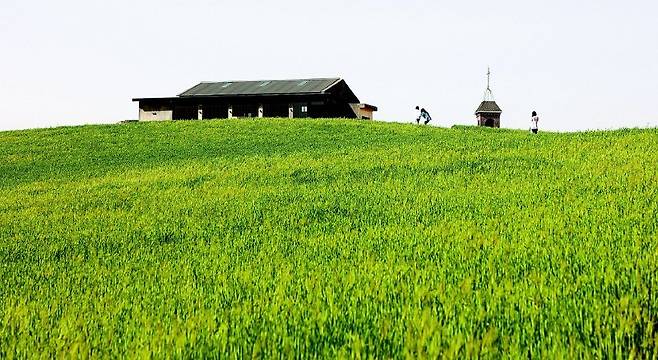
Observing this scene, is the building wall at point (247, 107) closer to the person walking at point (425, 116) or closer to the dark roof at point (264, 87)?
the dark roof at point (264, 87)

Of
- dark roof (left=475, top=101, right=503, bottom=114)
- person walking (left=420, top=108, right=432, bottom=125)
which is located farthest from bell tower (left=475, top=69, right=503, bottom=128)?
person walking (left=420, top=108, right=432, bottom=125)

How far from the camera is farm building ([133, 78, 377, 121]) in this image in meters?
53.5

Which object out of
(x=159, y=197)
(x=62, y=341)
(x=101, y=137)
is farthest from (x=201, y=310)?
(x=101, y=137)

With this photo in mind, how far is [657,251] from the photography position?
538 centimetres

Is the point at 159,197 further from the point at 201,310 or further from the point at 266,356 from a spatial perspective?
the point at 266,356

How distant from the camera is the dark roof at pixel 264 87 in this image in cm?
5344

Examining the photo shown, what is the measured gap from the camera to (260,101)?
181ft

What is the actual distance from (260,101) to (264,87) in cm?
176

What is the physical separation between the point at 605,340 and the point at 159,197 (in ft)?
42.8

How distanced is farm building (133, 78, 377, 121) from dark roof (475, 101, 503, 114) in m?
21.2

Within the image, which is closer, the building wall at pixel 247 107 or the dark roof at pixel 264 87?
the dark roof at pixel 264 87

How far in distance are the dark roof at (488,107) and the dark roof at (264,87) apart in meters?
27.5

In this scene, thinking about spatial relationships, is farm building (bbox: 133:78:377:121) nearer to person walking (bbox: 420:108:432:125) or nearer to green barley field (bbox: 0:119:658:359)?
person walking (bbox: 420:108:432:125)

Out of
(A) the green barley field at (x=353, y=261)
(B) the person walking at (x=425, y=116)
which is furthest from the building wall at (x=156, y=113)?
(A) the green barley field at (x=353, y=261)
